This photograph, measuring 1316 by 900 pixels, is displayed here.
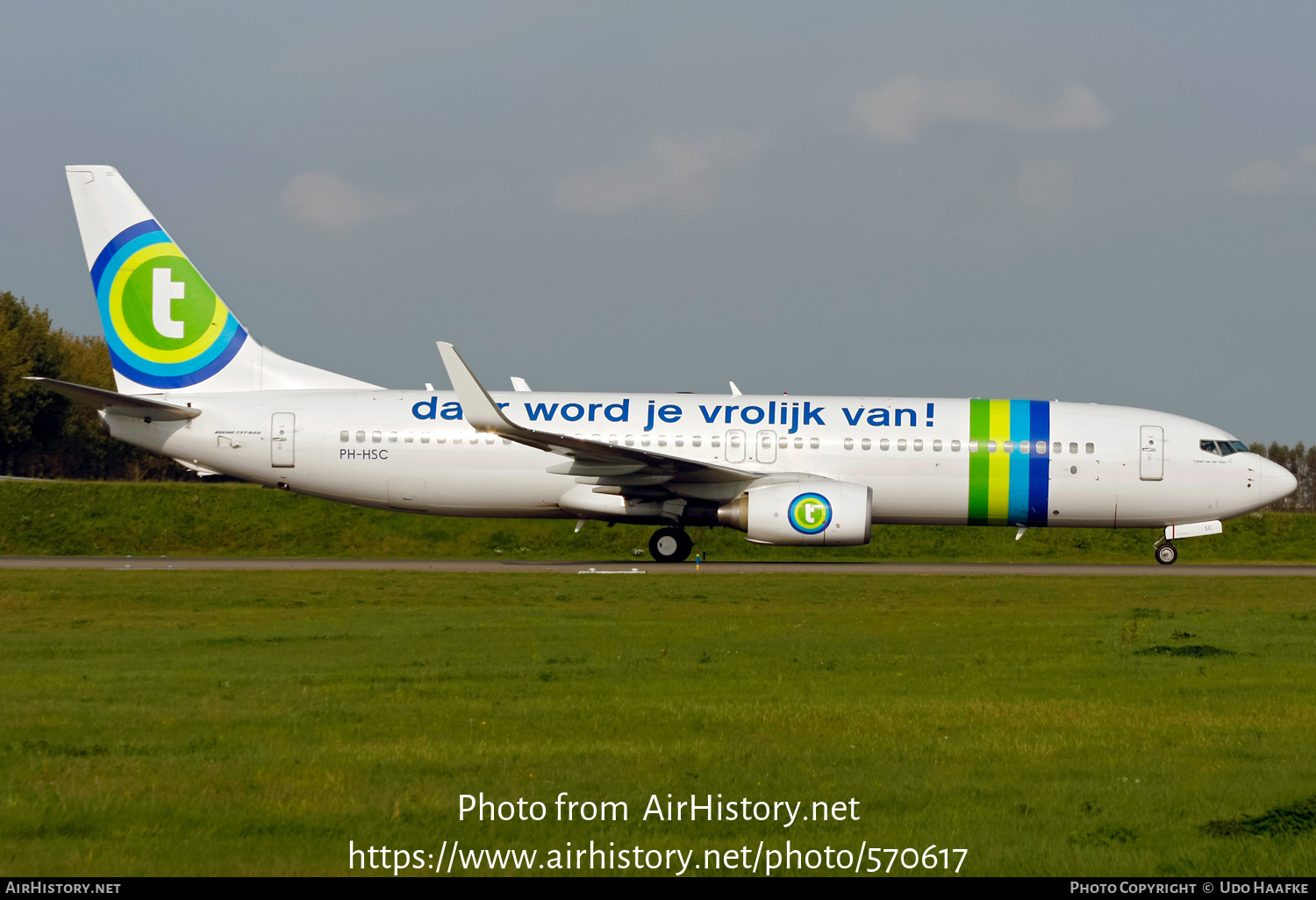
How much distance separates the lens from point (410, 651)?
37.7ft

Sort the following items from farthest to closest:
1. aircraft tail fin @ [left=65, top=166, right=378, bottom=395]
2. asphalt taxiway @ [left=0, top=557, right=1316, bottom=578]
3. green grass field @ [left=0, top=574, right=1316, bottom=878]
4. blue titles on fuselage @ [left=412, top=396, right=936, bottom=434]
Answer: aircraft tail fin @ [left=65, top=166, right=378, bottom=395] → blue titles on fuselage @ [left=412, top=396, right=936, bottom=434] → asphalt taxiway @ [left=0, top=557, right=1316, bottom=578] → green grass field @ [left=0, top=574, right=1316, bottom=878]

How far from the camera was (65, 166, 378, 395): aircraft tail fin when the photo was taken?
86.1ft

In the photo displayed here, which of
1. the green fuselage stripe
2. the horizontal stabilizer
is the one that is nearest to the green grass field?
the horizontal stabilizer

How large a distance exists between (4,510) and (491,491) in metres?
15.0

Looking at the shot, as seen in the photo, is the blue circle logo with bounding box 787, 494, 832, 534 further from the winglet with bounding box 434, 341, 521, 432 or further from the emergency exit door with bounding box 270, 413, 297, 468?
the emergency exit door with bounding box 270, 413, 297, 468

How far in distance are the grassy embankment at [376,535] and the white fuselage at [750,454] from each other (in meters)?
6.11

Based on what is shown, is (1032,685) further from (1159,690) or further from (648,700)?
(648,700)

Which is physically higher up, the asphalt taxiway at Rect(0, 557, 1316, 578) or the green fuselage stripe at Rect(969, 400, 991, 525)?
the green fuselage stripe at Rect(969, 400, 991, 525)

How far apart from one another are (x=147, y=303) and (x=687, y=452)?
11718 millimetres

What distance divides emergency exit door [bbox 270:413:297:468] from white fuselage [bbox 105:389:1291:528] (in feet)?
0.08

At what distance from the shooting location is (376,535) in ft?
108

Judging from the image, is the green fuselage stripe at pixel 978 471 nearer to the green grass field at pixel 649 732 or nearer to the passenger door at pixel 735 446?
the passenger door at pixel 735 446

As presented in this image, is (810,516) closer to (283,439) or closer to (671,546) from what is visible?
(671,546)

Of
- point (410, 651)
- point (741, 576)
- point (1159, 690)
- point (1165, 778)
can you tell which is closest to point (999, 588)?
point (741, 576)
